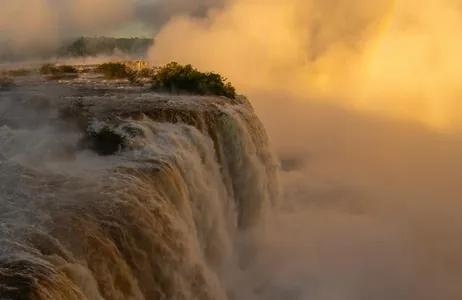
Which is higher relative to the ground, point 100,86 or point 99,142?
point 100,86

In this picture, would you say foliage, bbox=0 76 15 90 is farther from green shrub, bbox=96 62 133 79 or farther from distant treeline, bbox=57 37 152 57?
distant treeline, bbox=57 37 152 57

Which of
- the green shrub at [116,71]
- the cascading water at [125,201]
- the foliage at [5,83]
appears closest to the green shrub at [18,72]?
the foliage at [5,83]

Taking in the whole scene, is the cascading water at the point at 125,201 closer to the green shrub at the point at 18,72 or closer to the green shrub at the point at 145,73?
the green shrub at the point at 145,73

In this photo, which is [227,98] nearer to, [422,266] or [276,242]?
[276,242]

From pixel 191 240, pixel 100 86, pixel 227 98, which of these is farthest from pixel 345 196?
pixel 191 240

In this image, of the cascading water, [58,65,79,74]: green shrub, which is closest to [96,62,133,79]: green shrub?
[58,65,79,74]: green shrub

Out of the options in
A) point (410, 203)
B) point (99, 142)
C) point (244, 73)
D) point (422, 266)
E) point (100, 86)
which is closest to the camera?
point (99, 142)
